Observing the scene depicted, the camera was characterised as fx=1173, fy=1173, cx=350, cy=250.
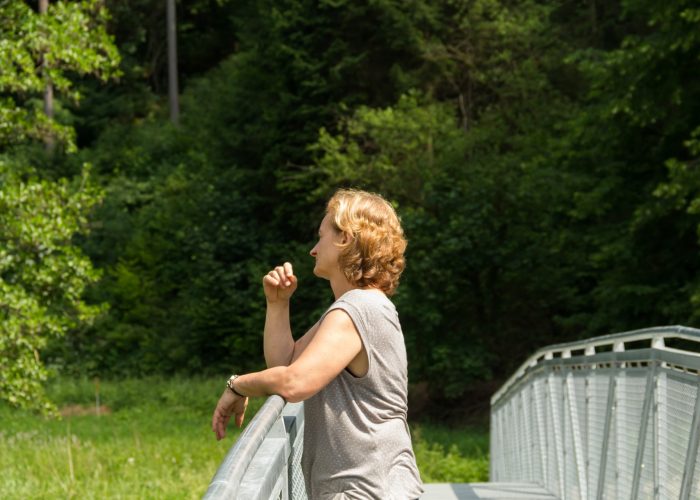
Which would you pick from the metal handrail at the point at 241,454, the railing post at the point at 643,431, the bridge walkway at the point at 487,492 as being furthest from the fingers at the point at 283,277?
the bridge walkway at the point at 487,492

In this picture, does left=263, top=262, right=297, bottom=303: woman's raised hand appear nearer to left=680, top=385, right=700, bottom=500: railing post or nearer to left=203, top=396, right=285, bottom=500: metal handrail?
left=203, top=396, right=285, bottom=500: metal handrail

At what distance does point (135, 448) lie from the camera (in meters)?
13.5

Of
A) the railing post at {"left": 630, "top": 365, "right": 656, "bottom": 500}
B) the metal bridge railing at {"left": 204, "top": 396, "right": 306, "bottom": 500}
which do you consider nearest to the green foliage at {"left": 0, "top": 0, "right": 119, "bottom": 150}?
the railing post at {"left": 630, "top": 365, "right": 656, "bottom": 500}

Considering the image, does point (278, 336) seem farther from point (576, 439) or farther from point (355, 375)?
point (576, 439)

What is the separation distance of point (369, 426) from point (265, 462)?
54cm

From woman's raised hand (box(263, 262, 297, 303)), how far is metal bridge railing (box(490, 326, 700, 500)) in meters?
1.30

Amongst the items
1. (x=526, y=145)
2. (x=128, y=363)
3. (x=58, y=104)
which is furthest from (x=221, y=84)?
(x=526, y=145)

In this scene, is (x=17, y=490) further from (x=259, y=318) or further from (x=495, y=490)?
(x=259, y=318)

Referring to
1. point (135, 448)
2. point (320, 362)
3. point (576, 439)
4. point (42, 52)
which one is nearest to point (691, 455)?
point (320, 362)

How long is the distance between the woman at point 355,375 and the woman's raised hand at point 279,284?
0.22 m

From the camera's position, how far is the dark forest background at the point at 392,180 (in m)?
16.3

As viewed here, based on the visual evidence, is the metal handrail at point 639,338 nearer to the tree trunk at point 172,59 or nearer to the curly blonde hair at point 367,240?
the curly blonde hair at point 367,240

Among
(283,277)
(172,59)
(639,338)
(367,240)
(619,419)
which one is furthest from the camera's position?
(172,59)

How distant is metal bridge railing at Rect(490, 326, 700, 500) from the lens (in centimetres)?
412
